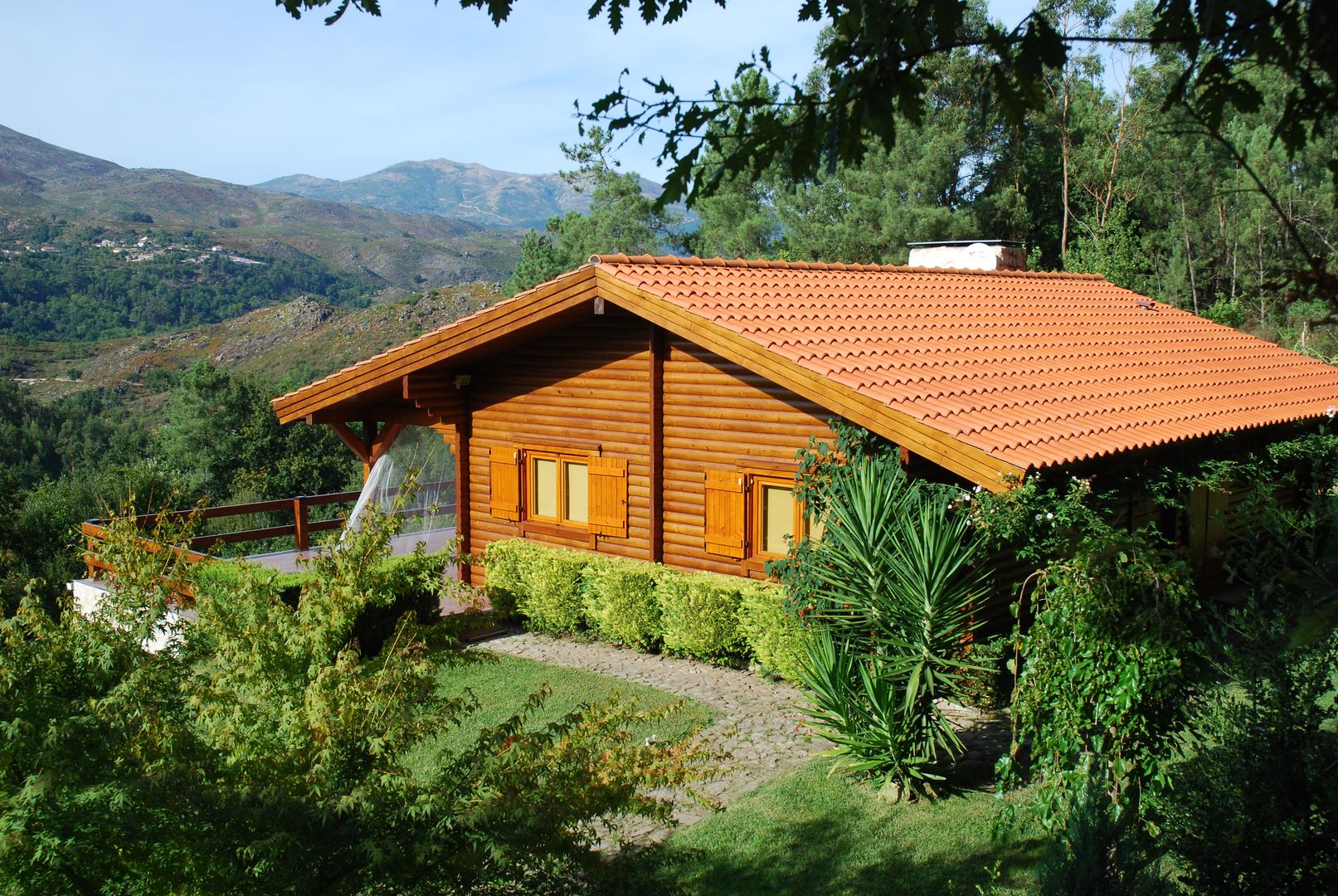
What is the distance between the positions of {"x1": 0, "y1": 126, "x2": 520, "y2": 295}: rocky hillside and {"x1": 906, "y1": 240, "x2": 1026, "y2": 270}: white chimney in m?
104

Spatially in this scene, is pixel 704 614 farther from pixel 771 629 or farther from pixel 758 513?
pixel 758 513

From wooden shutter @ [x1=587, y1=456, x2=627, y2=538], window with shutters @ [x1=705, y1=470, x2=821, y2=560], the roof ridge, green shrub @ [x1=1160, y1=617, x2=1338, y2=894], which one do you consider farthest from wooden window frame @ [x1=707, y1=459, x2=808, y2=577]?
green shrub @ [x1=1160, y1=617, x2=1338, y2=894]

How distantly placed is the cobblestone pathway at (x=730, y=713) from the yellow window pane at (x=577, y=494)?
4.85ft

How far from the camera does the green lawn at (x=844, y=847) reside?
20.2 ft

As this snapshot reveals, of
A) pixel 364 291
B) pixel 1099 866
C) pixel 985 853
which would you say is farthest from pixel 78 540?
pixel 364 291

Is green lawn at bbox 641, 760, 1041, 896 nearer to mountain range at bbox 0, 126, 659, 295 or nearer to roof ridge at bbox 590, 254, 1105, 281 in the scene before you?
roof ridge at bbox 590, 254, 1105, 281

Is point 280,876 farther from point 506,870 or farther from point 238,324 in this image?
point 238,324

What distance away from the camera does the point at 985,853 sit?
6477 millimetres

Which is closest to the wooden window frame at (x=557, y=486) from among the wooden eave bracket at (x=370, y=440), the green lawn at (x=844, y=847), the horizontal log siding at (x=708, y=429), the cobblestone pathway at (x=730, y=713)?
the horizontal log siding at (x=708, y=429)

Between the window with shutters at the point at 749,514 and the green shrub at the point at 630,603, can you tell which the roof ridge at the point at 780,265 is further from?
the green shrub at the point at 630,603

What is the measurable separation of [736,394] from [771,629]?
2563 millimetres

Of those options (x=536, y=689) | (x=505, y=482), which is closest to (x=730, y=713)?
(x=536, y=689)

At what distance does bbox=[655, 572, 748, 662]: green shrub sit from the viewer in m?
10.5

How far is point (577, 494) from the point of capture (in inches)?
505
